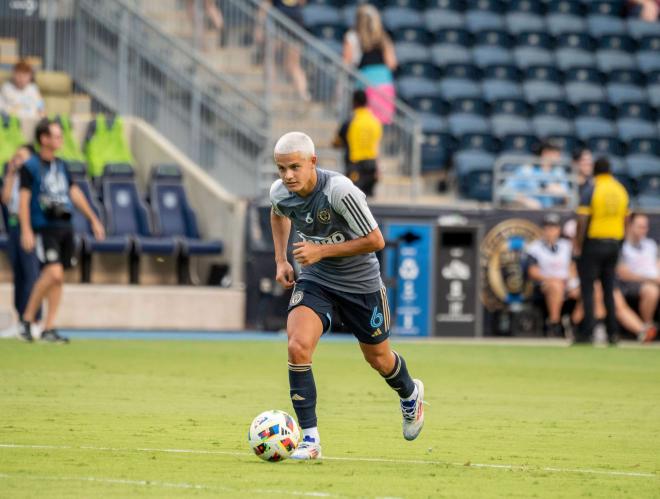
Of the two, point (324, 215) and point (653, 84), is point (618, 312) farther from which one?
point (324, 215)

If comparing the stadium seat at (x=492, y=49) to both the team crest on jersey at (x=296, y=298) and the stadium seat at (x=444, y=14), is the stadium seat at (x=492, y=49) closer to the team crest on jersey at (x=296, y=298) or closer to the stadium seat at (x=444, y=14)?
the stadium seat at (x=444, y=14)

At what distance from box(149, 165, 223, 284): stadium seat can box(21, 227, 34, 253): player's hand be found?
5642 mm

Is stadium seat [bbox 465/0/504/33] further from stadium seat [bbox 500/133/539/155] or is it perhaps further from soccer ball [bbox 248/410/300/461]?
soccer ball [bbox 248/410/300/461]

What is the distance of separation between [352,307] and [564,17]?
71.3 ft

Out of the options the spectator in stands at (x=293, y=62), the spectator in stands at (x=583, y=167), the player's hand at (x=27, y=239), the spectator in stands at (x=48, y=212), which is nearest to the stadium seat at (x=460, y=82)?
the spectator in stands at (x=293, y=62)

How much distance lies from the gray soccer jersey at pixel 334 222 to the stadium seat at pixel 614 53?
20838 millimetres

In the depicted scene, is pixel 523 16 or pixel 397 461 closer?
pixel 397 461

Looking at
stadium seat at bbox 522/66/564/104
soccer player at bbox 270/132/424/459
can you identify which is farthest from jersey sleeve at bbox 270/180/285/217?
stadium seat at bbox 522/66/564/104

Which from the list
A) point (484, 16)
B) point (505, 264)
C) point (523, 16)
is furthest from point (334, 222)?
point (523, 16)

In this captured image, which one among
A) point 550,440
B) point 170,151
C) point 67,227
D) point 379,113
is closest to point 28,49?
point 170,151

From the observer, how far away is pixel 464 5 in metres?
28.5

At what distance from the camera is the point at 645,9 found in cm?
2948

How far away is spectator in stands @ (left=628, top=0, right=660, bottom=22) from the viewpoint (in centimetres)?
2950

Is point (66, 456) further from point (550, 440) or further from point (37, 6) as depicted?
point (37, 6)
